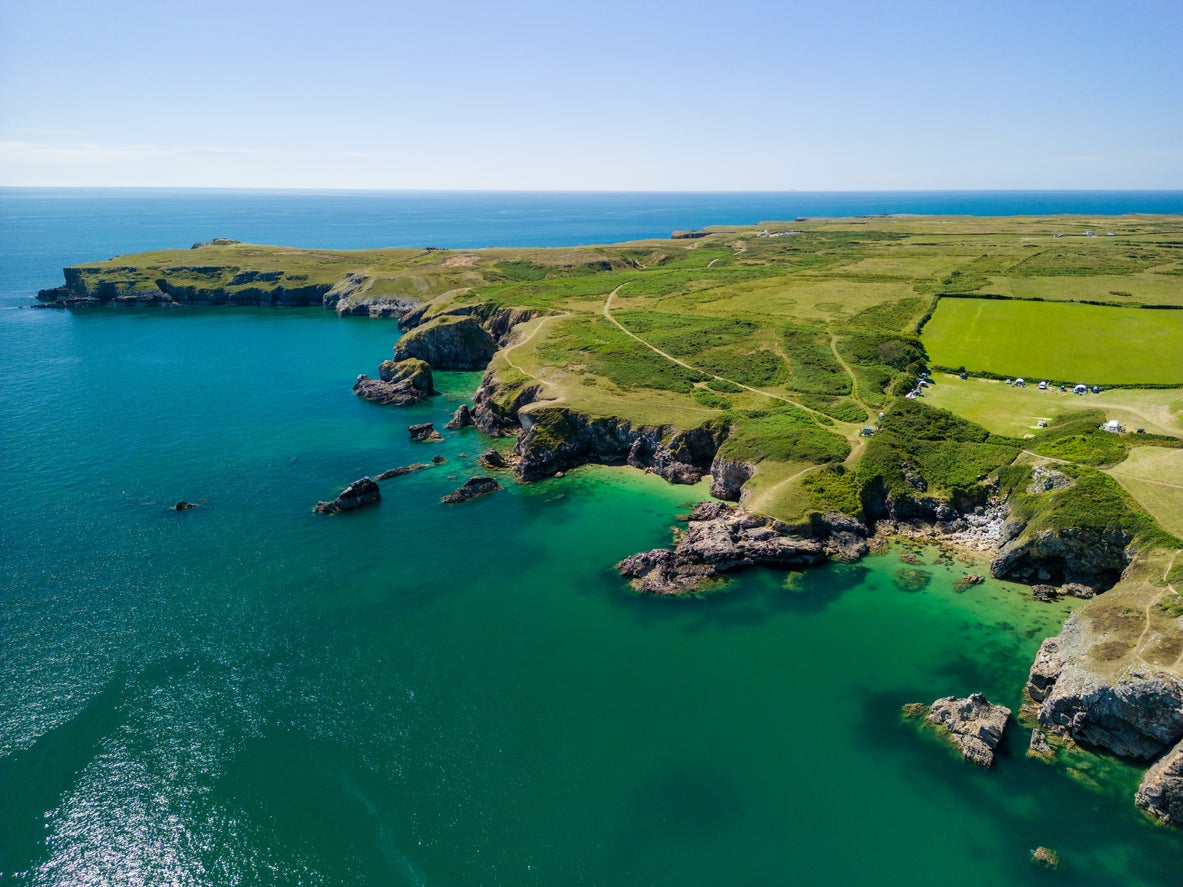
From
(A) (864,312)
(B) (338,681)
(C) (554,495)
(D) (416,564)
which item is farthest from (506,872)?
(A) (864,312)

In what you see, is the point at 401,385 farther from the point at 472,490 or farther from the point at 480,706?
the point at 480,706

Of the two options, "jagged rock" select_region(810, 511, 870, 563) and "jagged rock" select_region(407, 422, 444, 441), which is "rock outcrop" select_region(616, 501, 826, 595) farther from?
"jagged rock" select_region(407, 422, 444, 441)

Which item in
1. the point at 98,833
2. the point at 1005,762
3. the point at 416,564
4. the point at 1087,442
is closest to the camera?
the point at 98,833

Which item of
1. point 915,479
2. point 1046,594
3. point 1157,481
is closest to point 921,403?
point 915,479

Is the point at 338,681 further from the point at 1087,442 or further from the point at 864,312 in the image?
the point at 864,312

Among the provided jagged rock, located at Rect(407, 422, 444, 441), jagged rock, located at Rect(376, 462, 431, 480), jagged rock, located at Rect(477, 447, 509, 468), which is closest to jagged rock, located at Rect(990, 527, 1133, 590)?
jagged rock, located at Rect(477, 447, 509, 468)
